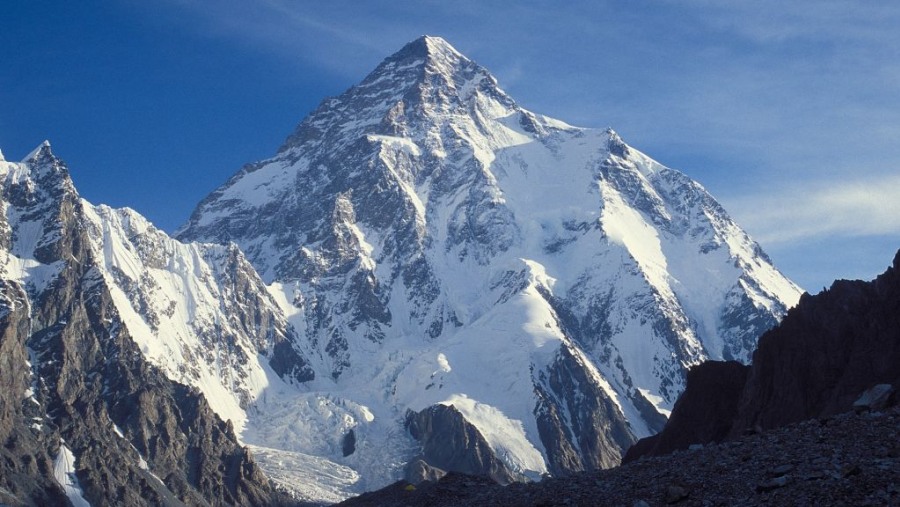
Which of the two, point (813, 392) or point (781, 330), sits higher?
point (781, 330)

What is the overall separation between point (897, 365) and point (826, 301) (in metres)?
19.6

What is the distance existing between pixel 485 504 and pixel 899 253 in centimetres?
4337

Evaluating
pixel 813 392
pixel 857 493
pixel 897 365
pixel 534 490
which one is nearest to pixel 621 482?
pixel 534 490

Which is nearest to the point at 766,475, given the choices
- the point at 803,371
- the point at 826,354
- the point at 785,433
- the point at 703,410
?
the point at 785,433

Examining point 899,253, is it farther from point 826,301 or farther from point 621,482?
point 621,482

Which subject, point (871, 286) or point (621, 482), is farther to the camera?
point (871, 286)

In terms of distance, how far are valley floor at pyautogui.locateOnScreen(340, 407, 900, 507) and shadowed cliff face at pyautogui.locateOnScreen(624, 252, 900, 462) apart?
24.2 metres

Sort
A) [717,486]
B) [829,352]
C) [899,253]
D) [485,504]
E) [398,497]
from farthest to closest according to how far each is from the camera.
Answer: [829,352]
[899,253]
[398,497]
[485,504]
[717,486]

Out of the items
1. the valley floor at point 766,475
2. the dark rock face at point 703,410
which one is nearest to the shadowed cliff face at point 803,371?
the dark rock face at point 703,410

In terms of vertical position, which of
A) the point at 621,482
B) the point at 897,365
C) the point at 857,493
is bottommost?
the point at 857,493

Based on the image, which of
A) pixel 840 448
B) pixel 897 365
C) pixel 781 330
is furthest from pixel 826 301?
pixel 840 448

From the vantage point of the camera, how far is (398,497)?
7600 cm

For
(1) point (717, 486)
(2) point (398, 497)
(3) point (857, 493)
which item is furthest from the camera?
(2) point (398, 497)

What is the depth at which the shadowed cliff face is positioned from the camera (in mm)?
85562
